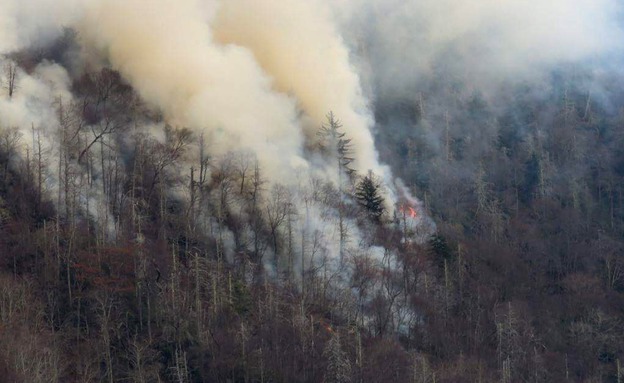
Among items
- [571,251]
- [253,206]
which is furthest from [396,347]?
[571,251]

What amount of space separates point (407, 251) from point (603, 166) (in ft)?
89.1

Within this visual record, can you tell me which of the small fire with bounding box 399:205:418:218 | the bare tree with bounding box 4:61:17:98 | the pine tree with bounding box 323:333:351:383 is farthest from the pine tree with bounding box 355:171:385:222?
the bare tree with bounding box 4:61:17:98

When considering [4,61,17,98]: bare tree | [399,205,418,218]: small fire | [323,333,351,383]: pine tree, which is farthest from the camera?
[399,205,418,218]: small fire

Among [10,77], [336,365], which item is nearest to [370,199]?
[336,365]

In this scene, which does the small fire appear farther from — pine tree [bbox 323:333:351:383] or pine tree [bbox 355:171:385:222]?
pine tree [bbox 323:333:351:383]

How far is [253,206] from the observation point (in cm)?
7775

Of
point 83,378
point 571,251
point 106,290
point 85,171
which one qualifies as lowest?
point 83,378

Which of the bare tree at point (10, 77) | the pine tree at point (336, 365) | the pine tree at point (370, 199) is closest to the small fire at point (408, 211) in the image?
the pine tree at point (370, 199)

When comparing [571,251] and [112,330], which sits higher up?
[571,251]

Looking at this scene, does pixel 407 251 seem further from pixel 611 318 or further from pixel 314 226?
pixel 611 318

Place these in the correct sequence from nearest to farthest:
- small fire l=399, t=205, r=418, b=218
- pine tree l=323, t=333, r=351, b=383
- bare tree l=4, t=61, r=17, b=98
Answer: pine tree l=323, t=333, r=351, b=383 → bare tree l=4, t=61, r=17, b=98 → small fire l=399, t=205, r=418, b=218

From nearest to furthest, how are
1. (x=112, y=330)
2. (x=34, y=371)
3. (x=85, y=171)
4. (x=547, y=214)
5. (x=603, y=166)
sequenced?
1. (x=34, y=371)
2. (x=112, y=330)
3. (x=85, y=171)
4. (x=547, y=214)
5. (x=603, y=166)

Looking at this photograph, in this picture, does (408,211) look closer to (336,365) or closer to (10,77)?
(336,365)

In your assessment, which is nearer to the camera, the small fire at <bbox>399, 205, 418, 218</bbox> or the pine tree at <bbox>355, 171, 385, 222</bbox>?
the pine tree at <bbox>355, 171, 385, 222</bbox>
